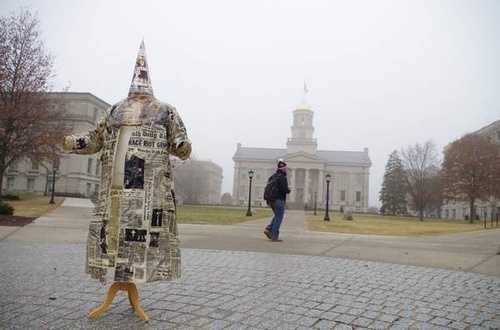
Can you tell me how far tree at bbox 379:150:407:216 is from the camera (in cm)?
6938

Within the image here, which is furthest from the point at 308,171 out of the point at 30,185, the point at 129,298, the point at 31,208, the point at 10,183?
the point at 129,298

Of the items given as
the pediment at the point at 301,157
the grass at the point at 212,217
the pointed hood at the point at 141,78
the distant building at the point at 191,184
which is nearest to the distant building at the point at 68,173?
the distant building at the point at 191,184

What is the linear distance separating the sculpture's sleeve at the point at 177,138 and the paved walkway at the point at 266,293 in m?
1.48

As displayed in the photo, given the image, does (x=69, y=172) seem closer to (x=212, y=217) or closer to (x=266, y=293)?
(x=212, y=217)

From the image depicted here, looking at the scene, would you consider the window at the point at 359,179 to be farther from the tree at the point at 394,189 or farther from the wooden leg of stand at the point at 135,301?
the wooden leg of stand at the point at 135,301

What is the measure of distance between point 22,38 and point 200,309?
23.1m

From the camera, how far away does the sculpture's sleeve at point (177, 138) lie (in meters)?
3.77

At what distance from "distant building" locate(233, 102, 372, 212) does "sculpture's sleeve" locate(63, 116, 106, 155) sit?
90.0 m

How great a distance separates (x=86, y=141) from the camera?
3.94m

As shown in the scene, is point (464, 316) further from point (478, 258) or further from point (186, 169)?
point (186, 169)

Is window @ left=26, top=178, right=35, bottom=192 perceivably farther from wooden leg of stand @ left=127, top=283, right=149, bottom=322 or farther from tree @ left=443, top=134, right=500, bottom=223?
wooden leg of stand @ left=127, top=283, right=149, bottom=322

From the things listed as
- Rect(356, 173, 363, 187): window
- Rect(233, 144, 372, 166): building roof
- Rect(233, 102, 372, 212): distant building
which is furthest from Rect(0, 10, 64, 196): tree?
Rect(356, 173, 363, 187): window

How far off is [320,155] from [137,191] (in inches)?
3947

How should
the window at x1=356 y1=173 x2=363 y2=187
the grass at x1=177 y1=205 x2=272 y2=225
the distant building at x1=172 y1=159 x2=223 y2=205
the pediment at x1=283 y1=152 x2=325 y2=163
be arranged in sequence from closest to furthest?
the grass at x1=177 y1=205 x2=272 y2=225 → the distant building at x1=172 y1=159 x2=223 y2=205 → the pediment at x1=283 y1=152 x2=325 y2=163 → the window at x1=356 y1=173 x2=363 y2=187
